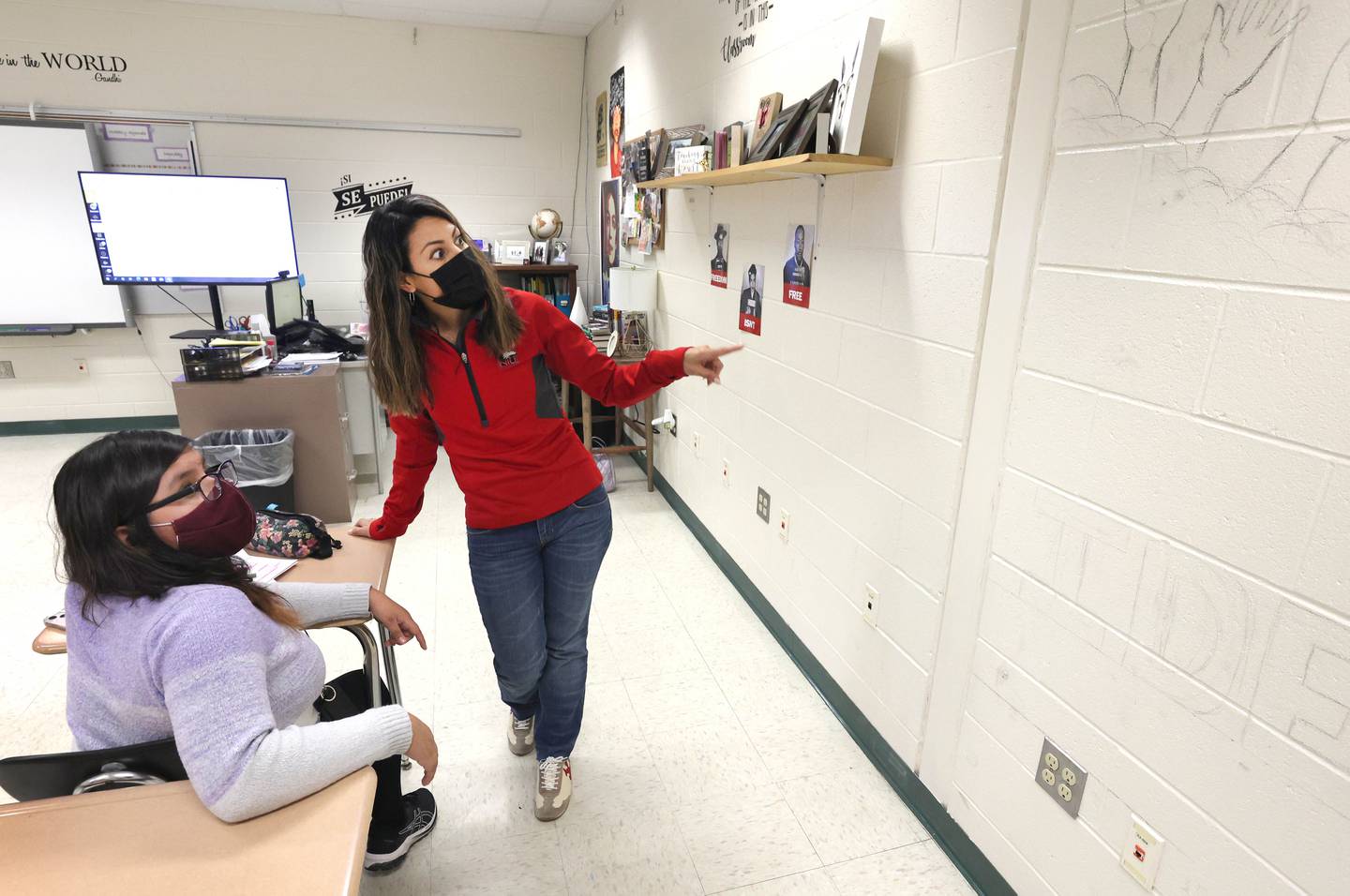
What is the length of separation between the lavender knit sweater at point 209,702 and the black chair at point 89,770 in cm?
4

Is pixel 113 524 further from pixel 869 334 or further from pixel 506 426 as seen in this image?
pixel 869 334

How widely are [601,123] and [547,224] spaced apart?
2.59 feet

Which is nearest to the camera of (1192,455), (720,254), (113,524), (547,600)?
(113,524)

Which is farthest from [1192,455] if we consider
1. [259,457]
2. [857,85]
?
[259,457]

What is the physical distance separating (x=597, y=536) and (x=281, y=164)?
4361mm

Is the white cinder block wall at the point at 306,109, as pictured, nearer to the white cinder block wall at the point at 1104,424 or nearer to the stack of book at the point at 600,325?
the stack of book at the point at 600,325

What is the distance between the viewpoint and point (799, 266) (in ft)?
7.66

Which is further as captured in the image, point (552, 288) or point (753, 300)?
point (552, 288)

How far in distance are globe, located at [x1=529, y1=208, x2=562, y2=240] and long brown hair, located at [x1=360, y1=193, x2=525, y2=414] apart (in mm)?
3678

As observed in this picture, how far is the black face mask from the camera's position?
1.54m

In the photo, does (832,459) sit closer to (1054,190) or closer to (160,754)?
(1054,190)

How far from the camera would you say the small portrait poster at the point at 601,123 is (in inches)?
182

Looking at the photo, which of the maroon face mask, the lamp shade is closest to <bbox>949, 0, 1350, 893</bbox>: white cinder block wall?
the maroon face mask

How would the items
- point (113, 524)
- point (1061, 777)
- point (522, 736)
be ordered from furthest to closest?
point (522, 736)
point (1061, 777)
point (113, 524)
